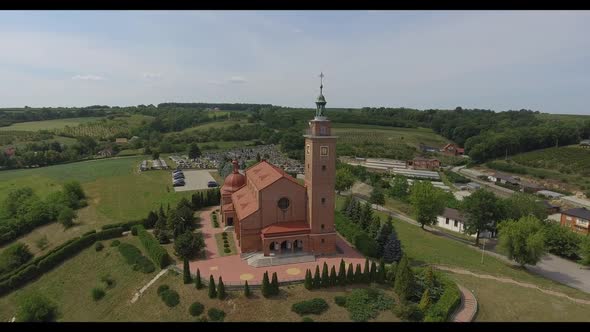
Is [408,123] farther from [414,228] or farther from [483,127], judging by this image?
[414,228]

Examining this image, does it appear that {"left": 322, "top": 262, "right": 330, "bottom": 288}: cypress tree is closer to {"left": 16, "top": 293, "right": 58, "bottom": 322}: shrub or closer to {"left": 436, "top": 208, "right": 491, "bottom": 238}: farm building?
{"left": 16, "top": 293, "right": 58, "bottom": 322}: shrub

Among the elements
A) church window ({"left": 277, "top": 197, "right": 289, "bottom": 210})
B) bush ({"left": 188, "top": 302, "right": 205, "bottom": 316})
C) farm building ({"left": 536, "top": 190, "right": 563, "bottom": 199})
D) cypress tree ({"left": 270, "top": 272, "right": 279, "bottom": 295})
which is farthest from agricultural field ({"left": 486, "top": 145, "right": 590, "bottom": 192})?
bush ({"left": 188, "top": 302, "right": 205, "bottom": 316})

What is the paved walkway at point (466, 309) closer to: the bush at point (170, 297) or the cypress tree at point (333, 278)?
the cypress tree at point (333, 278)

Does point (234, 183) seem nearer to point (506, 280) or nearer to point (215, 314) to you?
point (215, 314)

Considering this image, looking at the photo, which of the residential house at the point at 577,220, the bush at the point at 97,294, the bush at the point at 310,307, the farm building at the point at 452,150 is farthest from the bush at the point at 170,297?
the farm building at the point at 452,150

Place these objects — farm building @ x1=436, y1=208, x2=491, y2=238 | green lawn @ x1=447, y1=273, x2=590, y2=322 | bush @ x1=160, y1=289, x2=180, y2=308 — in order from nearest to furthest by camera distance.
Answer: green lawn @ x1=447, y1=273, x2=590, y2=322 → bush @ x1=160, y1=289, x2=180, y2=308 → farm building @ x1=436, y1=208, x2=491, y2=238
